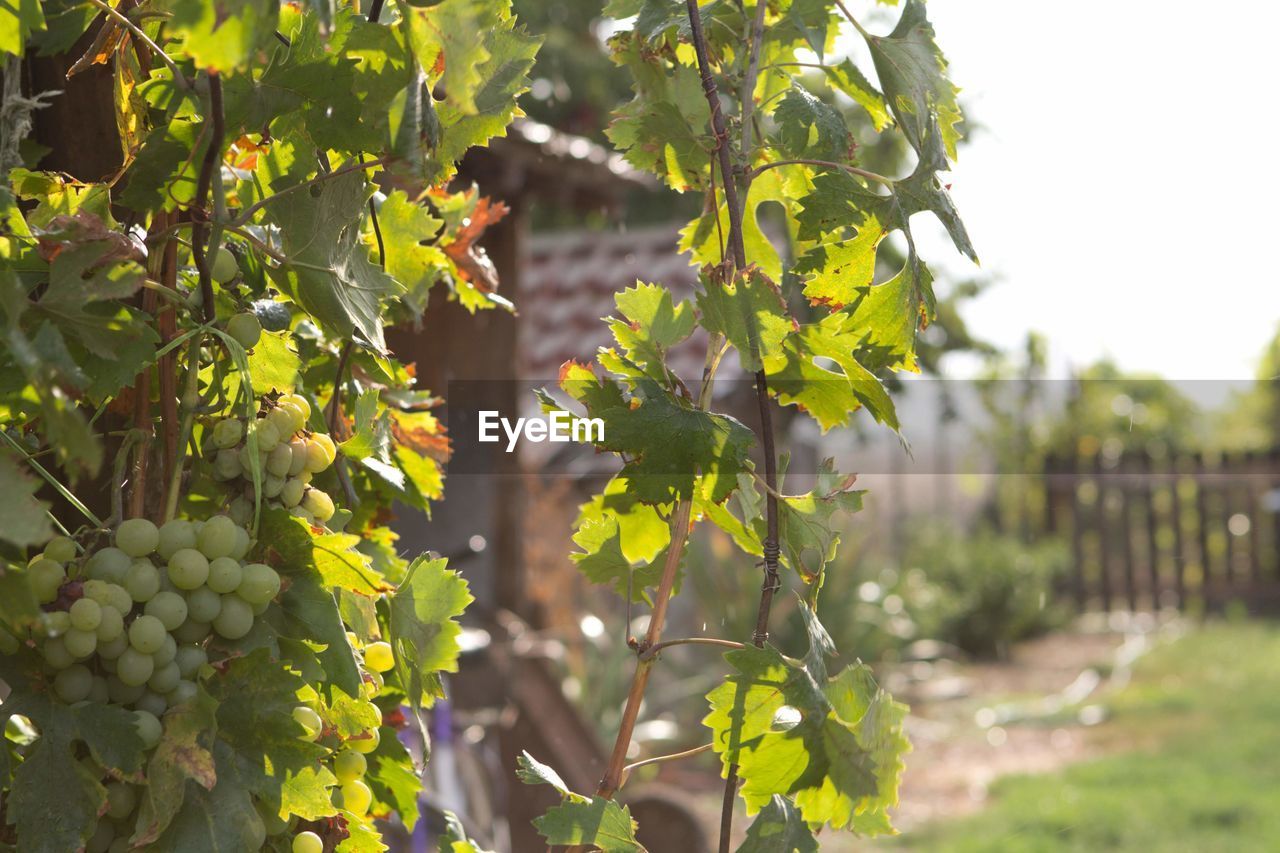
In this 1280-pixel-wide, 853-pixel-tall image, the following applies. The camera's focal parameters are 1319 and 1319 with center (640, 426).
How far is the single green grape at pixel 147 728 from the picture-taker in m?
0.64

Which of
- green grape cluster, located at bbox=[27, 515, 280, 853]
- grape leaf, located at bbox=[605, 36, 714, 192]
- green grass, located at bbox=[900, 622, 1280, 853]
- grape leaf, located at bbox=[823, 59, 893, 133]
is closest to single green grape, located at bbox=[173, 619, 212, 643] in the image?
green grape cluster, located at bbox=[27, 515, 280, 853]

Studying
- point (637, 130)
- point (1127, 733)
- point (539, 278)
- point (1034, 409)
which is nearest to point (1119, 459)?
point (1034, 409)

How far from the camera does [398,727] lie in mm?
883

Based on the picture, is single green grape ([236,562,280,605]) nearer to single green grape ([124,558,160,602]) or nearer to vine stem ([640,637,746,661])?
single green grape ([124,558,160,602])

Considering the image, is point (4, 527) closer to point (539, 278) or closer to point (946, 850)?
point (946, 850)

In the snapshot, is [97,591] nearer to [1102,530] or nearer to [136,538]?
[136,538]

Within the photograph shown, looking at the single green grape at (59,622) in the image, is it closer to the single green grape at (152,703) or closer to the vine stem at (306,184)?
the single green grape at (152,703)

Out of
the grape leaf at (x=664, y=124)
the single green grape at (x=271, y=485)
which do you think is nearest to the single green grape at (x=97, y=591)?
the single green grape at (x=271, y=485)

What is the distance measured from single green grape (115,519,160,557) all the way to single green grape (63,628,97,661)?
5 centimetres

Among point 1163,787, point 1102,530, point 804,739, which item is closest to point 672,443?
point 804,739

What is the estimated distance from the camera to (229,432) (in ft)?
2.35

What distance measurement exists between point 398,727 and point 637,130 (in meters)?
0.43

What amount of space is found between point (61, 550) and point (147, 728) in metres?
0.10

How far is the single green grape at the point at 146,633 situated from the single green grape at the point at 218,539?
0.15 feet
